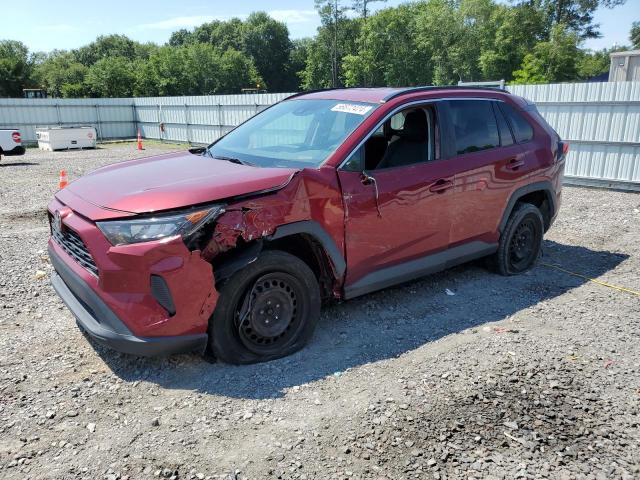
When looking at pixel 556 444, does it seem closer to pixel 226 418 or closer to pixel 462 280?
pixel 226 418

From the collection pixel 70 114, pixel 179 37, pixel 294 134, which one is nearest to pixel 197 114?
pixel 70 114

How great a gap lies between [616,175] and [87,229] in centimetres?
1135

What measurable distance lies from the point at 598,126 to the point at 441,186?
8.69 metres

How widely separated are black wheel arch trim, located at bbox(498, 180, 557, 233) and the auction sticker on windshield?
2.03 metres

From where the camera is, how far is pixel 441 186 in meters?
4.66

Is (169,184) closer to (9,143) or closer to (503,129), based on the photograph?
(503,129)

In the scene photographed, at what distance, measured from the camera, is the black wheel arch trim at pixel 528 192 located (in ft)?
17.9

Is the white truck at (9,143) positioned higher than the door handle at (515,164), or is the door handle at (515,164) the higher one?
the door handle at (515,164)

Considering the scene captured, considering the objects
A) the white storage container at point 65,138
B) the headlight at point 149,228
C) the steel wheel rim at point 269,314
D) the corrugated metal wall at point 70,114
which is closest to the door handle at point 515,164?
the steel wheel rim at point 269,314

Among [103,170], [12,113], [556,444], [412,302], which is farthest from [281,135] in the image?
[12,113]

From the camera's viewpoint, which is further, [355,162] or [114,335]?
[355,162]

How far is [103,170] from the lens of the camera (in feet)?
14.5

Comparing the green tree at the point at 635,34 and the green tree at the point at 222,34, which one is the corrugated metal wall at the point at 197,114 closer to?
the green tree at the point at 222,34

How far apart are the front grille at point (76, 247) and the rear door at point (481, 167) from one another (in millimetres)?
3119
